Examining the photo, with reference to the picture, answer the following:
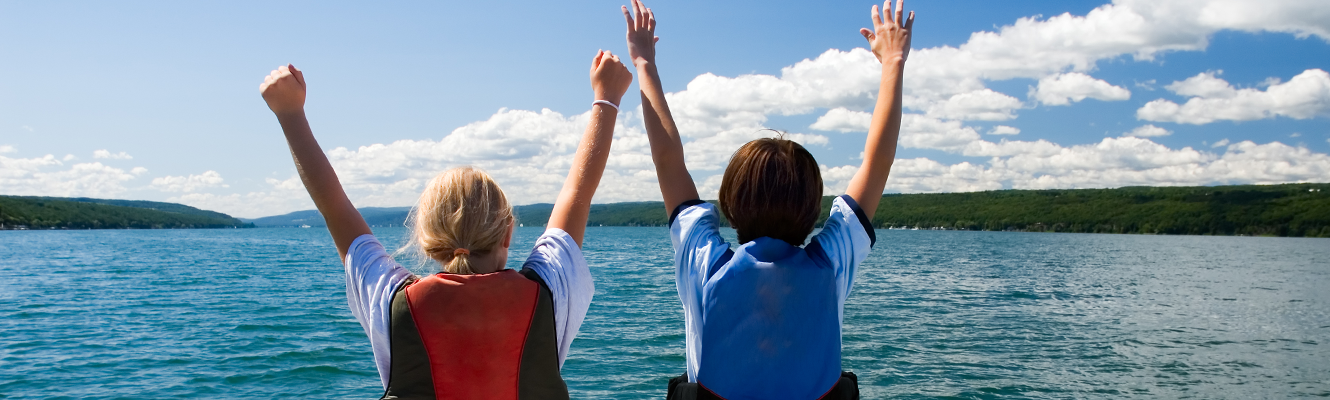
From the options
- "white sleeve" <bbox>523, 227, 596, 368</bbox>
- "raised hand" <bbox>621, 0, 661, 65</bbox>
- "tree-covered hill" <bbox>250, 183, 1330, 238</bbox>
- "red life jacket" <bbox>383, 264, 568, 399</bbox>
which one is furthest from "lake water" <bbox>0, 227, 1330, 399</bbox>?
"tree-covered hill" <bbox>250, 183, 1330, 238</bbox>

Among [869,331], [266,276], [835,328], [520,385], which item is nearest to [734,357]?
[835,328]

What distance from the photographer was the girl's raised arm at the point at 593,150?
96.7 inches

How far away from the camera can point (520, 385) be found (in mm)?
2172

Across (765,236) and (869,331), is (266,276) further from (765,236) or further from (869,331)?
(765,236)

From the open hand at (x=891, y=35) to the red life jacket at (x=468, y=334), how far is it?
1693 mm

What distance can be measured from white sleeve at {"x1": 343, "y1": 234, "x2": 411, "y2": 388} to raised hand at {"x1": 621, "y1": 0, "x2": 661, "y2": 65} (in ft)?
3.99

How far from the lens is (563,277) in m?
2.25

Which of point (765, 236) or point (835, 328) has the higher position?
point (765, 236)

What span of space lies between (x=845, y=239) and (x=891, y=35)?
1.04 meters

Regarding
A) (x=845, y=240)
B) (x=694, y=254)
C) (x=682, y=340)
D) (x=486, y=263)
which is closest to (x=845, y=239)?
(x=845, y=240)

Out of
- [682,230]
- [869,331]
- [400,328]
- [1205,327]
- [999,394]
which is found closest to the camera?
[400,328]

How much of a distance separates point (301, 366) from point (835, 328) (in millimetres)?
17185

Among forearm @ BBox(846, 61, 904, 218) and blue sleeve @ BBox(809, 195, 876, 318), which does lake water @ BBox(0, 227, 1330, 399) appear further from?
blue sleeve @ BBox(809, 195, 876, 318)

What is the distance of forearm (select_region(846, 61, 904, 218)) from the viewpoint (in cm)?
259
